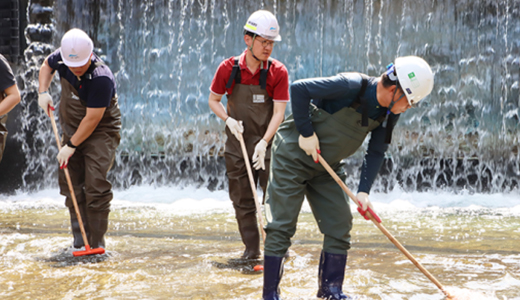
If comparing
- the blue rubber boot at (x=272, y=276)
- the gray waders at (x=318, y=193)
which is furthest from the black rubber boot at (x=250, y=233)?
the blue rubber boot at (x=272, y=276)

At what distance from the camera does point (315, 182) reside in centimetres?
327

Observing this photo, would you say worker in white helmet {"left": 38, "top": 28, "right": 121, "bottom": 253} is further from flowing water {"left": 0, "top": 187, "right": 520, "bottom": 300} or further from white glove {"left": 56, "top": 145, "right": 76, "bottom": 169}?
flowing water {"left": 0, "top": 187, "right": 520, "bottom": 300}

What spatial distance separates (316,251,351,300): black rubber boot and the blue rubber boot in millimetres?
311

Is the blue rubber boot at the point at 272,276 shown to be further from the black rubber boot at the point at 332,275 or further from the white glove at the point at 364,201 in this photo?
the white glove at the point at 364,201

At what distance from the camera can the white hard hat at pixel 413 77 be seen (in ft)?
9.55

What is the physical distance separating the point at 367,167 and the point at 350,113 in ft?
1.35

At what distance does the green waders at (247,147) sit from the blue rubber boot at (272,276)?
4.16 ft

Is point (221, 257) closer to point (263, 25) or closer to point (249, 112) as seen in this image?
point (249, 112)

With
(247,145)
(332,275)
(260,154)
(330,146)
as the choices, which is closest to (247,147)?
(247,145)

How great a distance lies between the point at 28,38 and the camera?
374 inches

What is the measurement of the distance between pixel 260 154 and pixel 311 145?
122 centimetres

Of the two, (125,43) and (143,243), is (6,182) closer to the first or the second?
(125,43)

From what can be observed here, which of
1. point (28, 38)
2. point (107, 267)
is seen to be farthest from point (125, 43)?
point (107, 267)

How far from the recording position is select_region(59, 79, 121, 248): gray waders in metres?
4.47
